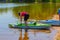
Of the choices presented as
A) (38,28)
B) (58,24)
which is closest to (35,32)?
(38,28)

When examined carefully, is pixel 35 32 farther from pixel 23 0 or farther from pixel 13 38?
pixel 23 0

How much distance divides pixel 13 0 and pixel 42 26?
198ft

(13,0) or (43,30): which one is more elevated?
(43,30)

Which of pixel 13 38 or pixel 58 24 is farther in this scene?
pixel 58 24

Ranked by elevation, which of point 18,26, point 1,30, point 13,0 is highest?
point 18,26

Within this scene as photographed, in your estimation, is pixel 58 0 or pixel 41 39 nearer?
pixel 41 39

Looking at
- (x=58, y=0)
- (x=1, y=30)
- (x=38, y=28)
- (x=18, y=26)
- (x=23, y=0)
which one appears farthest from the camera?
(x=23, y=0)

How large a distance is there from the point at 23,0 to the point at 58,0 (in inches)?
440

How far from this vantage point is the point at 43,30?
40.0 feet

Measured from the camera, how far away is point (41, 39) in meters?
9.90

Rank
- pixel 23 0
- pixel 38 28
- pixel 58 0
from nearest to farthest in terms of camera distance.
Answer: pixel 38 28 → pixel 58 0 → pixel 23 0

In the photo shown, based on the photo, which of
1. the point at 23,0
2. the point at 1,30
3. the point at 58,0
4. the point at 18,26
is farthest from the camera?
the point at 23,0

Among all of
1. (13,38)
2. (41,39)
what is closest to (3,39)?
(13,38)

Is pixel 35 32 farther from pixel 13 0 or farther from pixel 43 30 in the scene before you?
pixel 13 0
